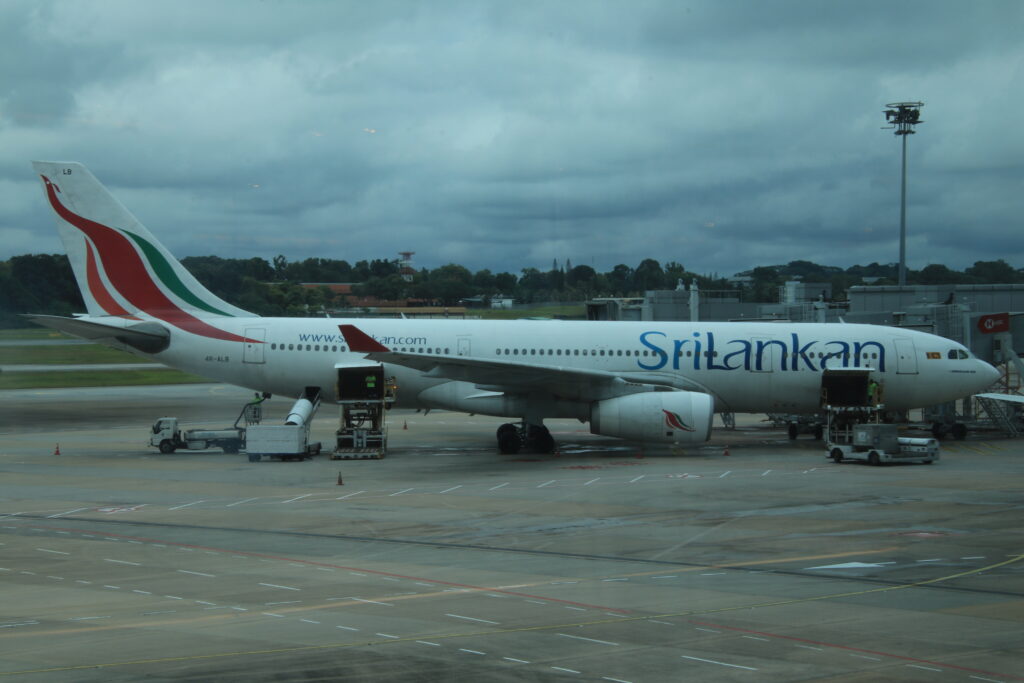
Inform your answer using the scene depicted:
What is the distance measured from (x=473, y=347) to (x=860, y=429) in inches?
444

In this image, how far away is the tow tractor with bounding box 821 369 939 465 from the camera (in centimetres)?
2473

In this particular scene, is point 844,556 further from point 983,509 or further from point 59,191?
point 59,191

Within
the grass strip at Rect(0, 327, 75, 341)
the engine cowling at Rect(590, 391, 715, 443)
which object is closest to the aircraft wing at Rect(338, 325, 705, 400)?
the engine cowling at Rect(590, 391, 715, 443)

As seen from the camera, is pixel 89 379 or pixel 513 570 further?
pixel 89 379

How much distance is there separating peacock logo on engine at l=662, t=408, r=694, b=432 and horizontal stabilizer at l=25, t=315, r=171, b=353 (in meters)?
15.2

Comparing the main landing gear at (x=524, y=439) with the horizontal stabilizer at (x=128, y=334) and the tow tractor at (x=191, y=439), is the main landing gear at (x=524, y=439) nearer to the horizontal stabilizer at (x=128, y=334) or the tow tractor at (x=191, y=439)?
the tow tractor at (x=191, y=439)

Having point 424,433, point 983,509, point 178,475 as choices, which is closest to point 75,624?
point 178,475

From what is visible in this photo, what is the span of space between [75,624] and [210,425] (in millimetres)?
25599

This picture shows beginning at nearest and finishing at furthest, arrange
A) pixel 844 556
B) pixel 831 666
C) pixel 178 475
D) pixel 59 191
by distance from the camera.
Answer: pixel 831 666
pixel 844 556
pixel 178 475
pixel 59 191

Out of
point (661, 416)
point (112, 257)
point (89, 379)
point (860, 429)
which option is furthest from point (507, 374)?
point (89, 379)

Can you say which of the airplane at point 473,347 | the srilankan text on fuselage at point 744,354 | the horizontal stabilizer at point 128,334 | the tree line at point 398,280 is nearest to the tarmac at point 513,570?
the airplane at point 473,347

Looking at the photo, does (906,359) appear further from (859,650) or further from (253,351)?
(859,650)

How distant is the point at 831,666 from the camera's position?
8875 millimetres

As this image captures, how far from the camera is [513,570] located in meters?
13.2
